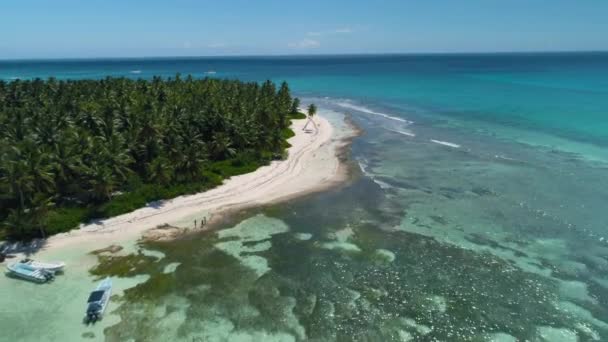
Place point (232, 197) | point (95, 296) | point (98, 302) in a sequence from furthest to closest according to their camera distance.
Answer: point (232, 197) < point (95, 296) < point (98, 302)

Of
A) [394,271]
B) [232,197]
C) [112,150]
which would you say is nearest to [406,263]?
[394,271]

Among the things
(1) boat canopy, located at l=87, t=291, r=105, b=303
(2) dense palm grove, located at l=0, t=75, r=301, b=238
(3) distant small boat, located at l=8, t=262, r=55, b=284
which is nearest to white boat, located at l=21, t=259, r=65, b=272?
(3) distant small boat, located at l=8, t=262, r=55, b=284

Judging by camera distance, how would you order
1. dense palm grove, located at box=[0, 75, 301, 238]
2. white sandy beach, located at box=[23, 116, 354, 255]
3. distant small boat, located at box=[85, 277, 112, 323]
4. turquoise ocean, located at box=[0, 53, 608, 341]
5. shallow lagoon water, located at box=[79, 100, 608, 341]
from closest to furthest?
distant small boat, located at box=[85, 277, 112, 323], shallow lagoon water, located at box=[79, 100, 608, 341], turquoise ocean, located at box=[0, 53, 608, 341], dense palm grove, located at box=[0, 75, 301, 238], white sandy beach, located at box=[23, 116, 354, 255]

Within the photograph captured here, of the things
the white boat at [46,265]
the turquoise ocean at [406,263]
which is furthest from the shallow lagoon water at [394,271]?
the white boat at [46,265]

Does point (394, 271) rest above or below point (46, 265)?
below

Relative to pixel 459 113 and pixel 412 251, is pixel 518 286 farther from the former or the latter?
pixel 459 113

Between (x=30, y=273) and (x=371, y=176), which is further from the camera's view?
(x=371, y=176)

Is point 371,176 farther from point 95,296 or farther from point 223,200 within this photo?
point 95,296

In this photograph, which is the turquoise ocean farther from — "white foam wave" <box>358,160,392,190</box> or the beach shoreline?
the beach shoreline

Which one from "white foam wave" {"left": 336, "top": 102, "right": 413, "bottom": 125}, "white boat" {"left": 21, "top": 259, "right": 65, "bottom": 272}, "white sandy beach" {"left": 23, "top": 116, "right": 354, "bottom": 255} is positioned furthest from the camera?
"white foam wave" {"left": 336, "top": 102, "right": 413, "bottom": 125}
